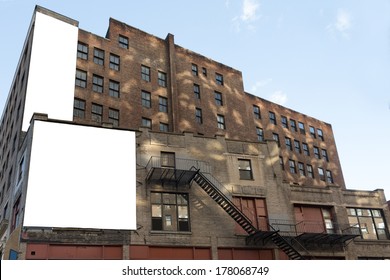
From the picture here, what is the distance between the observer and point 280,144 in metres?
57.5

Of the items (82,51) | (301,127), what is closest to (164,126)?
(82,51)

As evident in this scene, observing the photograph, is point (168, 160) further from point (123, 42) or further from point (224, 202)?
point (123, 42)

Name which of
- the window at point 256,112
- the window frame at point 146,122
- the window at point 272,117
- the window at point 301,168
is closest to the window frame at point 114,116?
A: the window frame at point 146,122

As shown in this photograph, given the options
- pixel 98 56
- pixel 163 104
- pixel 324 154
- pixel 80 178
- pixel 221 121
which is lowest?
pixel 80 178

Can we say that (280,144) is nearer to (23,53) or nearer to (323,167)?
(323,167)

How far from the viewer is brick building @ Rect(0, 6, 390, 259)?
92.2ft

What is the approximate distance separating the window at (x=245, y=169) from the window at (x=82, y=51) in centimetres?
1849

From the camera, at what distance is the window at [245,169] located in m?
34.4

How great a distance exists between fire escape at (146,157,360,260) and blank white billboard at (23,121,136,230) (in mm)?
2321

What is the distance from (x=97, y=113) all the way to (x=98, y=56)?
6502 mm

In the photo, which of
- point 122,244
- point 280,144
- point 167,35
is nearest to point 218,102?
point 167,35

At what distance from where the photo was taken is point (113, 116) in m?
39.9

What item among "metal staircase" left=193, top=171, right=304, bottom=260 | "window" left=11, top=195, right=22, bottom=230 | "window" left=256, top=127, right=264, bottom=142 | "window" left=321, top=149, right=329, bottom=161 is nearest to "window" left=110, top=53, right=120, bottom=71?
"metal staircase" left=193, top=171, right=304, bottom=260

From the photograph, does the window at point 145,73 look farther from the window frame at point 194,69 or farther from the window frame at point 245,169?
the window frame at point 245,169
